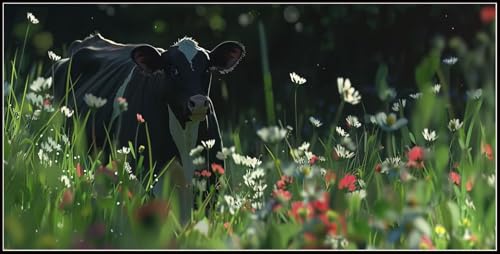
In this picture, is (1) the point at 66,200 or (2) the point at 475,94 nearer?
(1) the point at 66,200

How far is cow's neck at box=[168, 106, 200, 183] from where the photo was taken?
18.3 feet

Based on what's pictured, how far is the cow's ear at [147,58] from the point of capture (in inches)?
217

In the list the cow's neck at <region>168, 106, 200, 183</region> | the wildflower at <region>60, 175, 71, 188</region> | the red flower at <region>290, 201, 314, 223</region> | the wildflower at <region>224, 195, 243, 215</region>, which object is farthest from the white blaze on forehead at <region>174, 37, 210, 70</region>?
the red flower at <region>290, 201, 314, 223</region>

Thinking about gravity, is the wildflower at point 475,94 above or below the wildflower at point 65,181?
above

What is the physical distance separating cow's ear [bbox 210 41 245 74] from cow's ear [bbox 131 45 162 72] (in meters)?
0.35

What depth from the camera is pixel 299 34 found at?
31.6 feet

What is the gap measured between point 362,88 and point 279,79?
1061mm

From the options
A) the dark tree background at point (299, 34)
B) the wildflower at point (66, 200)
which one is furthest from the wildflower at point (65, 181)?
the dark tree background at point (299, 34)

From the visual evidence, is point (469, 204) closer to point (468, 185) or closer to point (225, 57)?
point (468, 185)

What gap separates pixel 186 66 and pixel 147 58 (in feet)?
0.80

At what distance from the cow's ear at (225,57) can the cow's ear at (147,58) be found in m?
0.35

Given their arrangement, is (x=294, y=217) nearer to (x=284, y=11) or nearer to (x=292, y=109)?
(x=292, y=109)

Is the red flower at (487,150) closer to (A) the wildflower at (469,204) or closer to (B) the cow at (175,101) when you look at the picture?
(A) the wildflower at (469,204)

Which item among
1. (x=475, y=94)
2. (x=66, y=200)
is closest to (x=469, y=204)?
(x=475, y=94)
